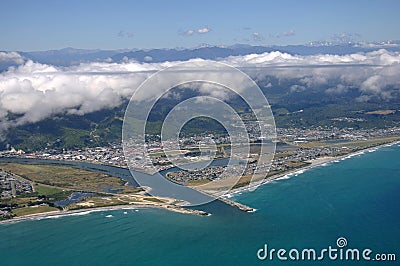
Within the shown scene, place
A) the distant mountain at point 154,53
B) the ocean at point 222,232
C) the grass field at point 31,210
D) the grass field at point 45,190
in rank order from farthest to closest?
the distant mountain at point 154,53
the grass field at point 45,190
the grass field at point 31,210
the ocean at point 222,232

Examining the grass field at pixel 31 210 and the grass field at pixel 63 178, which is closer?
the grass field at pixel 31 210

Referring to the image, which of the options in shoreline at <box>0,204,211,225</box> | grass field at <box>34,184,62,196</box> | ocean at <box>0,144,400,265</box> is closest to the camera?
ocean at <box>0,144,400,265</box>

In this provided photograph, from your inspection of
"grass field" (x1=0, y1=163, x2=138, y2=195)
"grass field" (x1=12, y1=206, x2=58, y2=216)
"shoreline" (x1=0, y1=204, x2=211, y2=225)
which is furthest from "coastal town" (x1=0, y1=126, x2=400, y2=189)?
"shoreline" (x1=0, y1=204, x2=211, y2=225)

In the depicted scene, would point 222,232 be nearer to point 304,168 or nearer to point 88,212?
point 88,212

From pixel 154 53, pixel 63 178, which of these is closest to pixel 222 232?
pixel 63 178

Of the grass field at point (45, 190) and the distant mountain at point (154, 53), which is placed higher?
the distant mountain at point (154, 53)

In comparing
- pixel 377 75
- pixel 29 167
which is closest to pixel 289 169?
pixel 29 167

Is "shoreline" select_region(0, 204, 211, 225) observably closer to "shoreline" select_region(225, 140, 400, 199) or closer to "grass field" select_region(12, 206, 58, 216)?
"grass field" select_region(12, 206, 58, 216)

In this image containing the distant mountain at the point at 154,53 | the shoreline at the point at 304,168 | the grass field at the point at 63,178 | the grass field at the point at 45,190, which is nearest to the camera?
the shoreline at the point at 304,168

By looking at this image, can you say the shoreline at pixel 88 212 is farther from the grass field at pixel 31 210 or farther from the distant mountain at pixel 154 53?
the distant mountain at pixel 154 53

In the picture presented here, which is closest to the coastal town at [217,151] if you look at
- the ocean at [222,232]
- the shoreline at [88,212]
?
the shoreline at [88,212]
